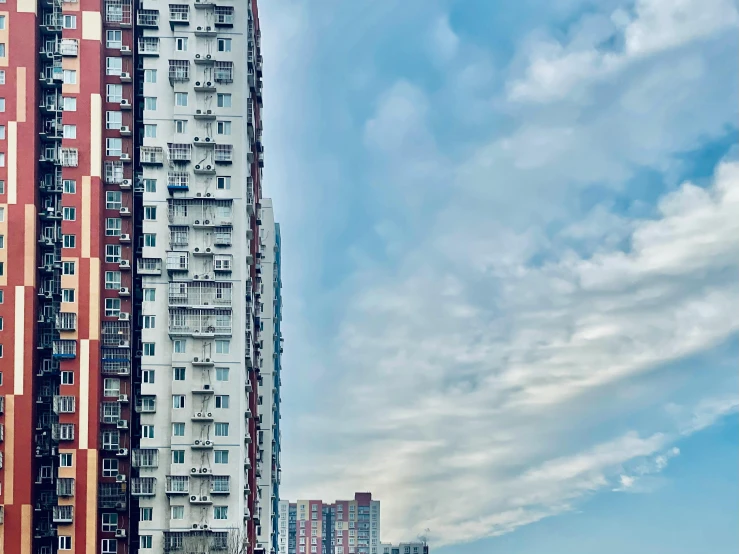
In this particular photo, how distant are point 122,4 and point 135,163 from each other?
297 inches

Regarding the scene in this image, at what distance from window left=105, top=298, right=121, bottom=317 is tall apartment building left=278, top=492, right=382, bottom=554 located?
68.8 m

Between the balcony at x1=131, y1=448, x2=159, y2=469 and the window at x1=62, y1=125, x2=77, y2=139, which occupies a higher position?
the window at x1=62, y1=125, x2=77, y2=139

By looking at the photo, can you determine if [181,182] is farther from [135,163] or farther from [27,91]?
[27,91]

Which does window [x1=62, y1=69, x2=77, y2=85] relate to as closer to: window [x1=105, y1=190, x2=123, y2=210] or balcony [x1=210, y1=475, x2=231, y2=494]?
window [x1=105, y1=190, x2=123, y2=210]

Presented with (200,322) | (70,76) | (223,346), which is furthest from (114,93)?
(223,346)

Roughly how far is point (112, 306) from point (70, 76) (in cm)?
1066

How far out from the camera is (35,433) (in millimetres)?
47406

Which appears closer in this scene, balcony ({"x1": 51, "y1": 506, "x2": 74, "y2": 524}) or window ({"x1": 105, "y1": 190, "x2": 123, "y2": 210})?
balcony ({"x1": 51, "y1": 506, "x2": 74, "y2": 524})

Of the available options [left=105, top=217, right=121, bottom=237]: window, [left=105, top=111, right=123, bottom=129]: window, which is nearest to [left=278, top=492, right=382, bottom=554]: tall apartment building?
[left=105, top=217, right=121, bottom=237]: window

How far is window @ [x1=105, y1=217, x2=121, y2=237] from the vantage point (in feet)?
167

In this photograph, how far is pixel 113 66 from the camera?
51156 millimetres

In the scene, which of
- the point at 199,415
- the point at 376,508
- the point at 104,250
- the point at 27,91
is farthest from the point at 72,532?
the point at 376,508

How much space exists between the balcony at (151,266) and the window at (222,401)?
600 cm

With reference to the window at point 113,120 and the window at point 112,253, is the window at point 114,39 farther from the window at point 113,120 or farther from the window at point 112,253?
the window at point 112,253
